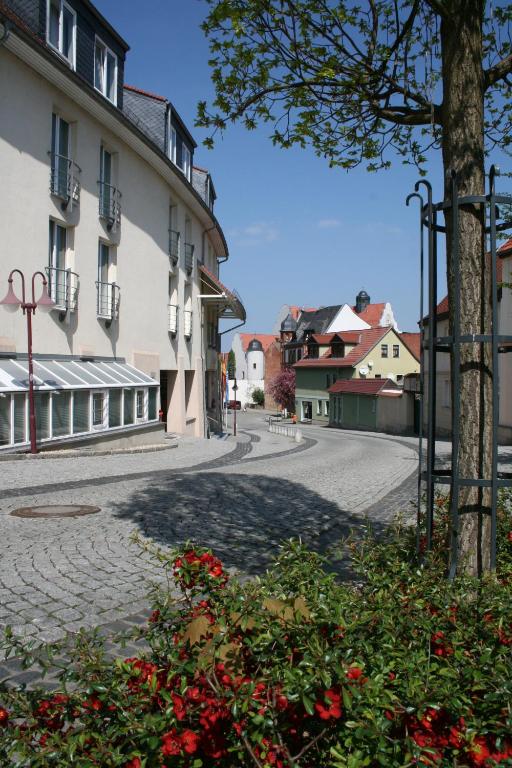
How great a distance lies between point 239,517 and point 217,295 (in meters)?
25.2

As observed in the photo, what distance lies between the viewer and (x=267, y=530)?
870cm

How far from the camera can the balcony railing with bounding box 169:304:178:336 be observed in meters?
29.0

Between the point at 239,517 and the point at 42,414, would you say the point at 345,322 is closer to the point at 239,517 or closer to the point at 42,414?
the point at 42,414

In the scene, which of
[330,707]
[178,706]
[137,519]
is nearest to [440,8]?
[330,707]

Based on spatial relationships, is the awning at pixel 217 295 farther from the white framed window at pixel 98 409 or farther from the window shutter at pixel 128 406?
the white framed window at pixel 98 409

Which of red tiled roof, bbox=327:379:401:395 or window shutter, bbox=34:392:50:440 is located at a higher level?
red tiled roof, bbox=327:379:401:395

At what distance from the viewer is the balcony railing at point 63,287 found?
18828 millimetres

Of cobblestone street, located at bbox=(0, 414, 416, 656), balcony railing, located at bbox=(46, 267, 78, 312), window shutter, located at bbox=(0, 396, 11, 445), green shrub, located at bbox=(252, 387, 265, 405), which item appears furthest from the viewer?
green shrub, located at bbox=(252, 387, 265, 405)

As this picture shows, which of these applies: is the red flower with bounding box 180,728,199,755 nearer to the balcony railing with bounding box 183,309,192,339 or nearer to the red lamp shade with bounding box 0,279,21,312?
the red lamp shade with bounding box 0,279,21,312

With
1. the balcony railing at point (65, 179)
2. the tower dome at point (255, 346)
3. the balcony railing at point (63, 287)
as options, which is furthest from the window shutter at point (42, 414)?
the tower dome at point (255, 346)

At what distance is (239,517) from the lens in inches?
377

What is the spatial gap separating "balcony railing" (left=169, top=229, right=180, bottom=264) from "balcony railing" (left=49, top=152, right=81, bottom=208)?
8.79 m

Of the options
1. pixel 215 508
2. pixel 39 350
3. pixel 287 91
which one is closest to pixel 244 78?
pixel 287 91

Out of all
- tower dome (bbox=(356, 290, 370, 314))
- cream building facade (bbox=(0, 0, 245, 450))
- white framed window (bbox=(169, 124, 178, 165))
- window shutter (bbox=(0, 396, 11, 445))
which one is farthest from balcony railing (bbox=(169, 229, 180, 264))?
tower dome (bbox=(356, 290, 370, 314))
